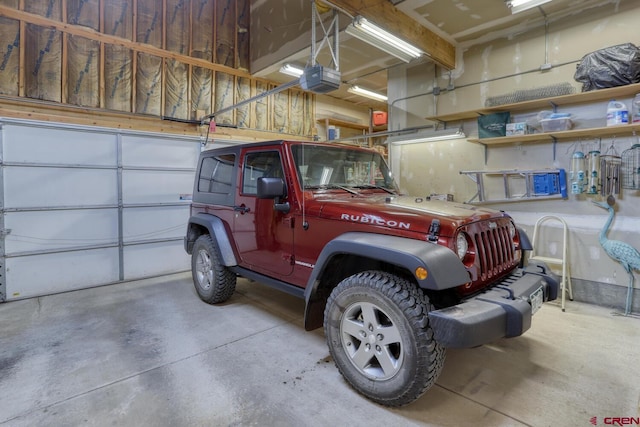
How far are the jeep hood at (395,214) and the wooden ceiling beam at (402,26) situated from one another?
249 centimetres

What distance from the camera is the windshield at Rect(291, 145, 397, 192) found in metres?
2.74

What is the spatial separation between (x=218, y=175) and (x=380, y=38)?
2715 mm

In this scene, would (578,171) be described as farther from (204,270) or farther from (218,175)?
(204,270)

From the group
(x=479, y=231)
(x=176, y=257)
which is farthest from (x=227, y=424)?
(x=176, y=257)

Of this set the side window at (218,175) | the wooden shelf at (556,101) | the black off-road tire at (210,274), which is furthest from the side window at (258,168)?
the wooden shelf at (556,101)

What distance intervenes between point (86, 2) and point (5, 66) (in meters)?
1.45

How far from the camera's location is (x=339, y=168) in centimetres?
296

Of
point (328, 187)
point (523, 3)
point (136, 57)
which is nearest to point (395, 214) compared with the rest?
point (328, 187)

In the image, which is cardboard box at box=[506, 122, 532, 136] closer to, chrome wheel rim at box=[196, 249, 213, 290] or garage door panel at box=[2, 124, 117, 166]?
chrome wheel rim at box=[196, 249, 213, 290]

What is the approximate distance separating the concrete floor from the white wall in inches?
28.5

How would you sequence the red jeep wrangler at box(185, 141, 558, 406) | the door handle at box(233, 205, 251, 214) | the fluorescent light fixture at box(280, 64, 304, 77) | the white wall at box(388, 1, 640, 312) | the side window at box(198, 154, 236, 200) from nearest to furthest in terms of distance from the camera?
the red jeep wrangler at box(185, 141, 558, 406)
the door handle at box(233, 205, 251, 214)
the side window at box(198, 154, 236, 200)
the white wall at box(388, 1, 640, 312)
the fluorescent light fixture at box(280, 64, 304, 77)

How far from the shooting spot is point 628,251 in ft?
11.3

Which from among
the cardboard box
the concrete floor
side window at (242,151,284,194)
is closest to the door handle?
side window at (242,151,284,194)

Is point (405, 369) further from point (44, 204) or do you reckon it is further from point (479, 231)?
point (44, 204)
